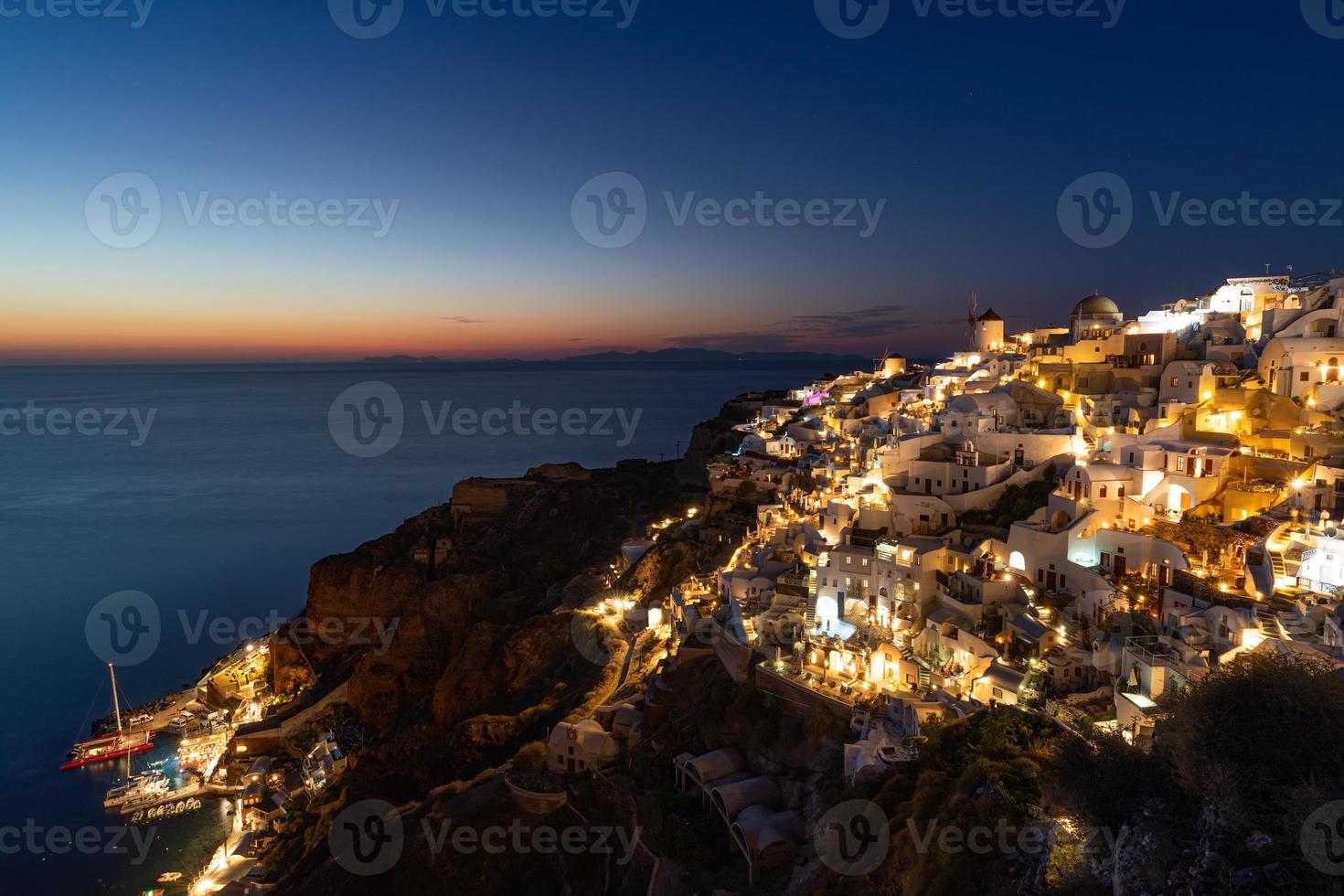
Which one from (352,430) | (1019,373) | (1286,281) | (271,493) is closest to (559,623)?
(1019,373)

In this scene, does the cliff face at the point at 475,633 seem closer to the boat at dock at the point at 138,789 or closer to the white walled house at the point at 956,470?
the boat at dock at the point at 138,789

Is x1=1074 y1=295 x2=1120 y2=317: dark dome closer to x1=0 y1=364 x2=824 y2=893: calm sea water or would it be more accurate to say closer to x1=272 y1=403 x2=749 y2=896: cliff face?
x1=272 y1=403 x2=749 y2=896: cliff face

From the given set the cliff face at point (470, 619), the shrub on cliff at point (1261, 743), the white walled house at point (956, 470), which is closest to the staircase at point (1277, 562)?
the white walled house at point (956, 470)

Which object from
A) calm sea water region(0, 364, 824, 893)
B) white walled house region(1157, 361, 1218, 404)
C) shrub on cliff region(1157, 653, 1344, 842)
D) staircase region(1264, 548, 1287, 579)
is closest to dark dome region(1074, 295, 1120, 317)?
white walled house region(1157, 361, 1218, 404)

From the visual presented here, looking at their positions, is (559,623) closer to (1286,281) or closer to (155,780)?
(155,780)

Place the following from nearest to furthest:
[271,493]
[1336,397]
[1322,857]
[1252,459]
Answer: [1322,857], [1252,459], [1336,397], [271,493]

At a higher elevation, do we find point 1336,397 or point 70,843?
point 1336,397
